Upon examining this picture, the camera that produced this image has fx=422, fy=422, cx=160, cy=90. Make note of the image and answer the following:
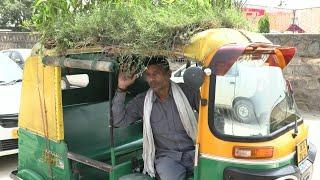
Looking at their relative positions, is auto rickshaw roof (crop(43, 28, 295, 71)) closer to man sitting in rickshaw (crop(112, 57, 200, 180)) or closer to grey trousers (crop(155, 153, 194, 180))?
man sitting in rickshaw (crop(112, 57, 200, 180))

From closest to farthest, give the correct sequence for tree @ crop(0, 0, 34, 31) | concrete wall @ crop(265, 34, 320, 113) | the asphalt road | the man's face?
1. the man's face
2. the asphalt road
3. concrete wall @ crop(265, 34, 320, 113)
4. tree @ crop(0, 0, 34, 31)

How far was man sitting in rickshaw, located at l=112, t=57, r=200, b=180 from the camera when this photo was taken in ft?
11.5

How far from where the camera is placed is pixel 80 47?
11.6ft

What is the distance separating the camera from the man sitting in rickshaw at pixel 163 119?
3512 mm

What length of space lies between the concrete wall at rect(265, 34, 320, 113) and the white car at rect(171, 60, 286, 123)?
6722 mm

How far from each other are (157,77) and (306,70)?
7155mm

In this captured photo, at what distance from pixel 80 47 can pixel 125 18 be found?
513mm

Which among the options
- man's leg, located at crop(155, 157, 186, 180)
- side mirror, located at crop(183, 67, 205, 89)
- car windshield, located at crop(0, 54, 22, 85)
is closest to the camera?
side mirror, located at crop(183, 67, 205, 89)

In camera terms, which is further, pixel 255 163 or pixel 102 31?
pixel 102 31

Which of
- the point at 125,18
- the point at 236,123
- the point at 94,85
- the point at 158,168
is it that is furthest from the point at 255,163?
the point at 94,85

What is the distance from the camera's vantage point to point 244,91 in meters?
Result: 3.06

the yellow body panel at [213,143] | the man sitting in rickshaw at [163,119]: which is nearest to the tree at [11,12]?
the man sitting in rickshaw at [163,119]

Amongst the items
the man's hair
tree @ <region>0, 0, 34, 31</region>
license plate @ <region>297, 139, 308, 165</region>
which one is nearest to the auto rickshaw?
license plate @ <region>297, 139, 308, 165</region>

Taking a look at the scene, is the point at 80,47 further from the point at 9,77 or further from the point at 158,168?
the point at 9,77
